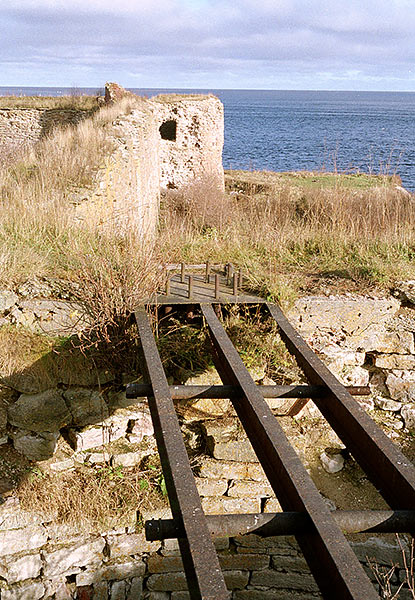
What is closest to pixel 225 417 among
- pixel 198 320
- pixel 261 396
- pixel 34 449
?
pixel 198 320

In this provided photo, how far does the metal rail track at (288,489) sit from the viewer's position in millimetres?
2162

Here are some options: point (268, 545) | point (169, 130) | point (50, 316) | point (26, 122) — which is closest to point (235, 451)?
point (268, 545)

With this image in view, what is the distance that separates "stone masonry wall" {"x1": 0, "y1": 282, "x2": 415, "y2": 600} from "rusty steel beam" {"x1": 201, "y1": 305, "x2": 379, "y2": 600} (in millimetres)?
1877

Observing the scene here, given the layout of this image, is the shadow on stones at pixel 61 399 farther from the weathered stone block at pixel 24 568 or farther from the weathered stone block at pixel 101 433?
the weathered stone block at pixel 24 568

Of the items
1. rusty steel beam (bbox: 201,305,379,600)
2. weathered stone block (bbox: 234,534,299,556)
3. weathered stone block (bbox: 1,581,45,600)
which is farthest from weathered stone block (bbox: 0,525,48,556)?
rusty steel beam (bbox: 201,305,379,600)

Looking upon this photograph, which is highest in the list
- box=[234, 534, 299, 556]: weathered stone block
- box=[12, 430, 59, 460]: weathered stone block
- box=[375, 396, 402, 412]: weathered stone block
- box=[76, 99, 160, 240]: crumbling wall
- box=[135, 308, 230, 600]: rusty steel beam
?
box=[76, 99, 160, 240]: crumbling wall

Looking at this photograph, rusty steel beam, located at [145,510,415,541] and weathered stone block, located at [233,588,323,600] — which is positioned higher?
rusty steel beam, located at [145,510,415,541]

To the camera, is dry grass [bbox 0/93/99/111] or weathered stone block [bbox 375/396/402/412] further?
dry grass [bbox 0/93/99/111]

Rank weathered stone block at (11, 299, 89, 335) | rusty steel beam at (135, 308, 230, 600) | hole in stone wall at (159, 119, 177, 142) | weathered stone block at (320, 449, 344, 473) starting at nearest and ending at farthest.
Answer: rusty steel beam at (135, 308, 230, 600), weathered stone block at (11, 299, 89, 335), weathered stone block at (320, 449, 344, 473), hole in stone wall at (159, 119, 177, 142)

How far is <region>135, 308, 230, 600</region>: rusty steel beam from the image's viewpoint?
2064 mm

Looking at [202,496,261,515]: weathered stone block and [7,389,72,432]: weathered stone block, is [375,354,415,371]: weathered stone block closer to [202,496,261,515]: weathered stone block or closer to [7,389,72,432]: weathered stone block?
[202,496,261,515]: weathered stone block

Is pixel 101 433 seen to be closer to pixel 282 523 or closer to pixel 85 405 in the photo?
pixel 85 405

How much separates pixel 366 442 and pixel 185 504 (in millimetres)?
1089

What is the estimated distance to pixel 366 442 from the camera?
3.06 meters
